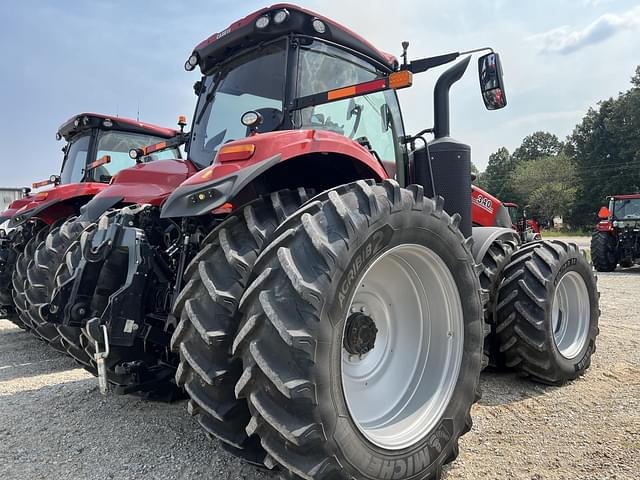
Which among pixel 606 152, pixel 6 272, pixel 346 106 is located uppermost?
pixel 606 152

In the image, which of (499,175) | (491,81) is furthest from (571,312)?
(499,175)

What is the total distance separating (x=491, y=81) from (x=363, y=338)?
177 cm

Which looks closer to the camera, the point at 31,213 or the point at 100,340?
the point at 100,340

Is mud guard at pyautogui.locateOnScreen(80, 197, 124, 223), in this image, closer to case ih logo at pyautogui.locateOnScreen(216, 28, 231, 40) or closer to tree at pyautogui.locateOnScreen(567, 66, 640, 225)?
case ih logo at pyautogui.locateOnScreen(216, 28, 231, 40)

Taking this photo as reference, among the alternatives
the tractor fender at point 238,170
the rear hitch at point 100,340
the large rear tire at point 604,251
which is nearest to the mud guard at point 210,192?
the tractor fender at point 238,170

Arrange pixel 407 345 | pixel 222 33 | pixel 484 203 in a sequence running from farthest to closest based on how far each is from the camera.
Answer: pixel 484 203
pixel 222 33
pixel 407 345

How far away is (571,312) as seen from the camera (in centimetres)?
403

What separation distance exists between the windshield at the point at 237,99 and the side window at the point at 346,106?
5.9 inches

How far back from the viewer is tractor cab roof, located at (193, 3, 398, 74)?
2.78 metres

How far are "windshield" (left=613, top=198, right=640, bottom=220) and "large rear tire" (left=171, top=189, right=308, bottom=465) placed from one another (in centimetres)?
1397

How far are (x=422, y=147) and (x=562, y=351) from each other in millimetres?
2002

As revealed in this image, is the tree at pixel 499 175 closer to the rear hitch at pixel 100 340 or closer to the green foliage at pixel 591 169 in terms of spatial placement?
the green foliage at pixel 591 169

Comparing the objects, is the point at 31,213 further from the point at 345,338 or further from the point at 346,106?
the point at 345,338

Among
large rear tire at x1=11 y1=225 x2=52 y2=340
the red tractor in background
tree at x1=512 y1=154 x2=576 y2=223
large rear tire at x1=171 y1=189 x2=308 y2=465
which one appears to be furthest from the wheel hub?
tree at x1=512 y1=154 x2=576 y2=223
